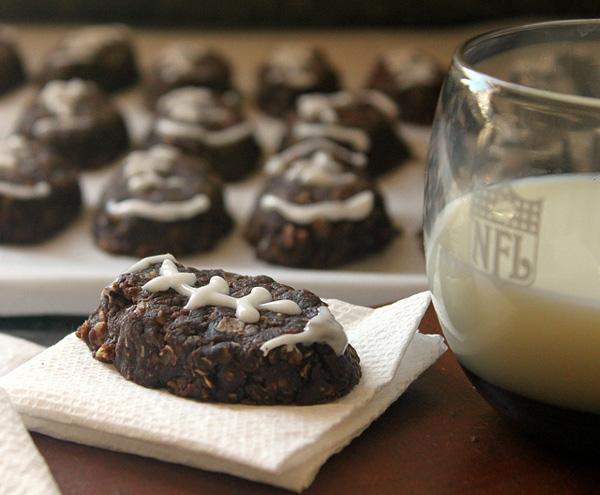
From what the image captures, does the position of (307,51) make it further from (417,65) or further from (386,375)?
(386,375)

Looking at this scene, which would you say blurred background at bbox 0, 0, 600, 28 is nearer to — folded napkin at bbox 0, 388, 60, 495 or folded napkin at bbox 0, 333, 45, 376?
folded napkin at bbox 0, 333, 45, 376

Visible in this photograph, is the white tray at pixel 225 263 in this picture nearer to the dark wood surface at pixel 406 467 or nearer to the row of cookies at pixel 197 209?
the row of cookies at pixel 197 209

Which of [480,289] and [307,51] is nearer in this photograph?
[480,289]

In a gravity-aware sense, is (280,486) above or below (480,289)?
below

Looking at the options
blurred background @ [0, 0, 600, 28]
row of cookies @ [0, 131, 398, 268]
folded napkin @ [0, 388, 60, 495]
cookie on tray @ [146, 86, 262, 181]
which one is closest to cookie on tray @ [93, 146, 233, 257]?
row of cookies @ [0, 131, 398, 268]

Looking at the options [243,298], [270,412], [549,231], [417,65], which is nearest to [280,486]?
[270,412]
